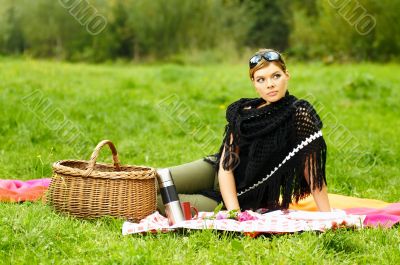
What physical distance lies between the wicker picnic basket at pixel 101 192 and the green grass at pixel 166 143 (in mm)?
89

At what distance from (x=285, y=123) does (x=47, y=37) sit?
71.3 feet

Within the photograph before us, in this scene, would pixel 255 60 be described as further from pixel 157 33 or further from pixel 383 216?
pixel 157 33

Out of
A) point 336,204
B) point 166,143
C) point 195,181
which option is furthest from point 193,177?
point 166,143

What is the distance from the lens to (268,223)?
11.0 feet

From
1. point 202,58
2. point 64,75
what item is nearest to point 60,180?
point 64,75

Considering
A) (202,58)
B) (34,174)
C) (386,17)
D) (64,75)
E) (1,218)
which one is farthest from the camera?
(202,58)

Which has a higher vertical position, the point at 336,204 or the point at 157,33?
the point at 157,33

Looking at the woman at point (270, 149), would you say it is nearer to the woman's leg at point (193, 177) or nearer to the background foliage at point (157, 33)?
the woman's leg at point (193, 177)

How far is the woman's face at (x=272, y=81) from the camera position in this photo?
12.2ft

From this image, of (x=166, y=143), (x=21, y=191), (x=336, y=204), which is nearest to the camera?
(x=21, y=191)

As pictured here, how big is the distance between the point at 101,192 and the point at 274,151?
1063mm

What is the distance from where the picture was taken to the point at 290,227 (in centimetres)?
330

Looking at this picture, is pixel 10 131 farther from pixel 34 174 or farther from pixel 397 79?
pixel 397 79

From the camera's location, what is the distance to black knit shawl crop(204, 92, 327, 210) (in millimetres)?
3686
